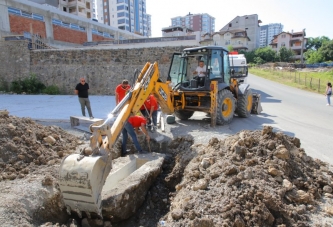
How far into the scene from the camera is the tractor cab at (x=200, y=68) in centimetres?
718

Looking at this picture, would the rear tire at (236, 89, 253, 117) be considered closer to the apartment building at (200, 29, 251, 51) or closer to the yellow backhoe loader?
the yellow backhoe loader

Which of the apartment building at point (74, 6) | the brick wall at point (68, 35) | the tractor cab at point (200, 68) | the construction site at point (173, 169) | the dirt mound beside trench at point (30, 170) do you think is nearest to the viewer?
the construction site at point (173, 169)

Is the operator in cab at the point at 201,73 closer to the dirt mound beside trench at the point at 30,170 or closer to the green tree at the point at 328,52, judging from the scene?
the dirt mound beside trench at the point at 30,170

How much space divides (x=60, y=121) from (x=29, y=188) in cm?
436

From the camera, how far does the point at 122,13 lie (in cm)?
8038

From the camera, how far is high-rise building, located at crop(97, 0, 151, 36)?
80.4 m

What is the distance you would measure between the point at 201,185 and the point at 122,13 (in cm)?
8474

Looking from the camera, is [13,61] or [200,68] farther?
[13,61]

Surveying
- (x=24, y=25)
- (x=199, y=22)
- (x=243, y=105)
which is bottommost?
(x=243, y=105)

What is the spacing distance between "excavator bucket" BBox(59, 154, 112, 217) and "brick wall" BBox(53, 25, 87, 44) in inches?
1077

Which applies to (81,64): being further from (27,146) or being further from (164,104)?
(27,146)

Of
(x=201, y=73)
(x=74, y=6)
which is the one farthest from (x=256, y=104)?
(x=74, y=6)

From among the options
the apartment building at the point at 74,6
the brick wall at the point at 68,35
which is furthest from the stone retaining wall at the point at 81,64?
the apartment building at the point at 74,6

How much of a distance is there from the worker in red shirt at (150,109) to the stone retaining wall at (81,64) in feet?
22.8
